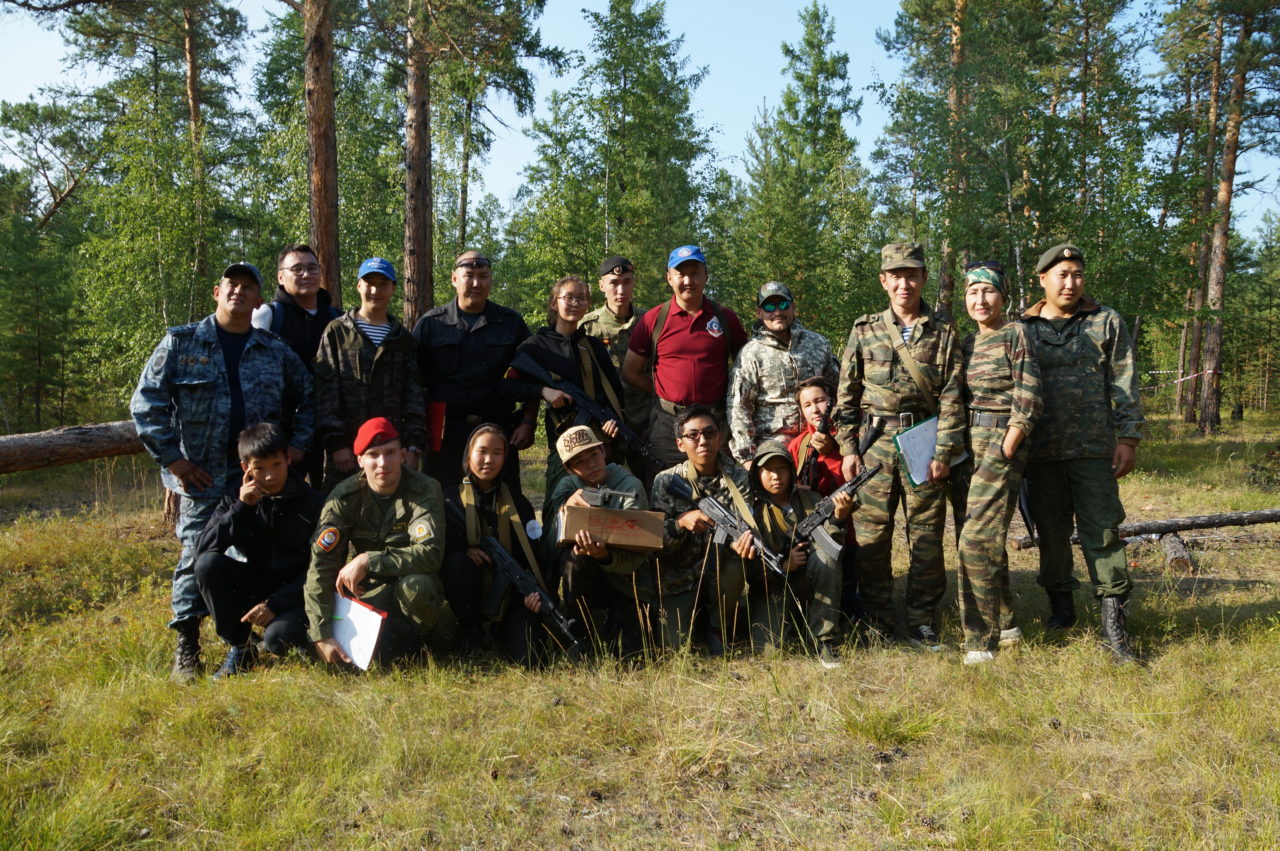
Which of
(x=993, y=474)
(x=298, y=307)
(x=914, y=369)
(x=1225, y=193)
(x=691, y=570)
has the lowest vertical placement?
(x=691, y=570)

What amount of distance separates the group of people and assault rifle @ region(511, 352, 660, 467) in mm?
60

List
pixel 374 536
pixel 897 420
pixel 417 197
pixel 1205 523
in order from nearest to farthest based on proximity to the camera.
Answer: pixel 374 536
pixel 897 420
pixel 1205 523
pixel 417 197

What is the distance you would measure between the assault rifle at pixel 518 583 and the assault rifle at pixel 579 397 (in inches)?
45.6

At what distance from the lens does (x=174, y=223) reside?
15.4m

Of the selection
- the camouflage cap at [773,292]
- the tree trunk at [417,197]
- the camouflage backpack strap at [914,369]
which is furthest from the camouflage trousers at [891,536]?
the tree trunk at [417,197]

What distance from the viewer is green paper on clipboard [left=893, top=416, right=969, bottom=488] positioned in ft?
14.3

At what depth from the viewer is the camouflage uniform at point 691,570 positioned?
14.3 ft

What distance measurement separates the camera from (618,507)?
4.30 meters

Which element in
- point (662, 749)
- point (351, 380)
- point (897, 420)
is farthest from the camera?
point (351, 380)

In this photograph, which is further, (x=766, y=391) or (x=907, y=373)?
(x=766, y=391)

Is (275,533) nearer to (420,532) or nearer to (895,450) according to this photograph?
(420,532)

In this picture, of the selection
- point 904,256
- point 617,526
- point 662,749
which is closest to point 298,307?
point 617,526

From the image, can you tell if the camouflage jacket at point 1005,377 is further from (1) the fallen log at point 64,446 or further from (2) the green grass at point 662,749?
(1) the fallen log at point 64,446

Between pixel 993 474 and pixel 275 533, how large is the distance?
402 cm
